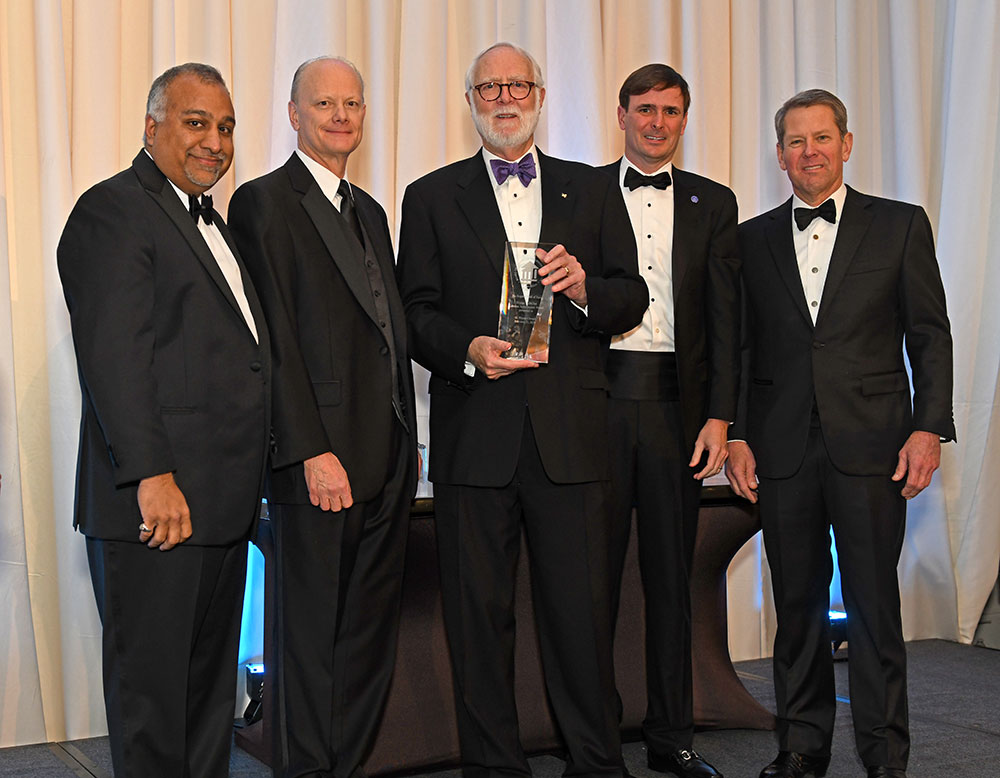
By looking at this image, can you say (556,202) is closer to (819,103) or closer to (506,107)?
(506,107)

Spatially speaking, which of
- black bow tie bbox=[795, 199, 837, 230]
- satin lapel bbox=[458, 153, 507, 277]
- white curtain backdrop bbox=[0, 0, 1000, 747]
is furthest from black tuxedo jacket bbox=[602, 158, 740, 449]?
white curtain backdrop bbox=[0, 0, 1000, 747]

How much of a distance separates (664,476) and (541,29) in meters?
2.40

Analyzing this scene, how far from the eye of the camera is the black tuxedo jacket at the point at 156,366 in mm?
2395

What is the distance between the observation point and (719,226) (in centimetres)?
350

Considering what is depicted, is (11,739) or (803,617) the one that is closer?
(803,617)

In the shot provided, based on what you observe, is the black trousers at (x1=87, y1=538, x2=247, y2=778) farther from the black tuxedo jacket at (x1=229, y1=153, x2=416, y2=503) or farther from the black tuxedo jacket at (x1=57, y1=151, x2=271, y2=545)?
the black tuxedo jacket at (x1=229, y1=153, x2=416, y2=503)

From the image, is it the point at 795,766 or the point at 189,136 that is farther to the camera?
the point at 795,766

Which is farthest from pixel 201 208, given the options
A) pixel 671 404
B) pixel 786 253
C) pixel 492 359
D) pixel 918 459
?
pixel 918 459

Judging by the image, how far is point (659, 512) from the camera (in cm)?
340

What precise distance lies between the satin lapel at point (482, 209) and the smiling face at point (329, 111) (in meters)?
0.33

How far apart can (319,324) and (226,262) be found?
11.9 inches

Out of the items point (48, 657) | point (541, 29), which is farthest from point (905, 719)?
point (541, 29)

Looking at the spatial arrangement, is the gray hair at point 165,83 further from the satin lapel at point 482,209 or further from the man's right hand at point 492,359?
the man's right hand at point 492,359

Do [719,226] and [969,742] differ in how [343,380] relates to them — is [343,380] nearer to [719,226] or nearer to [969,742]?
[719,226]
